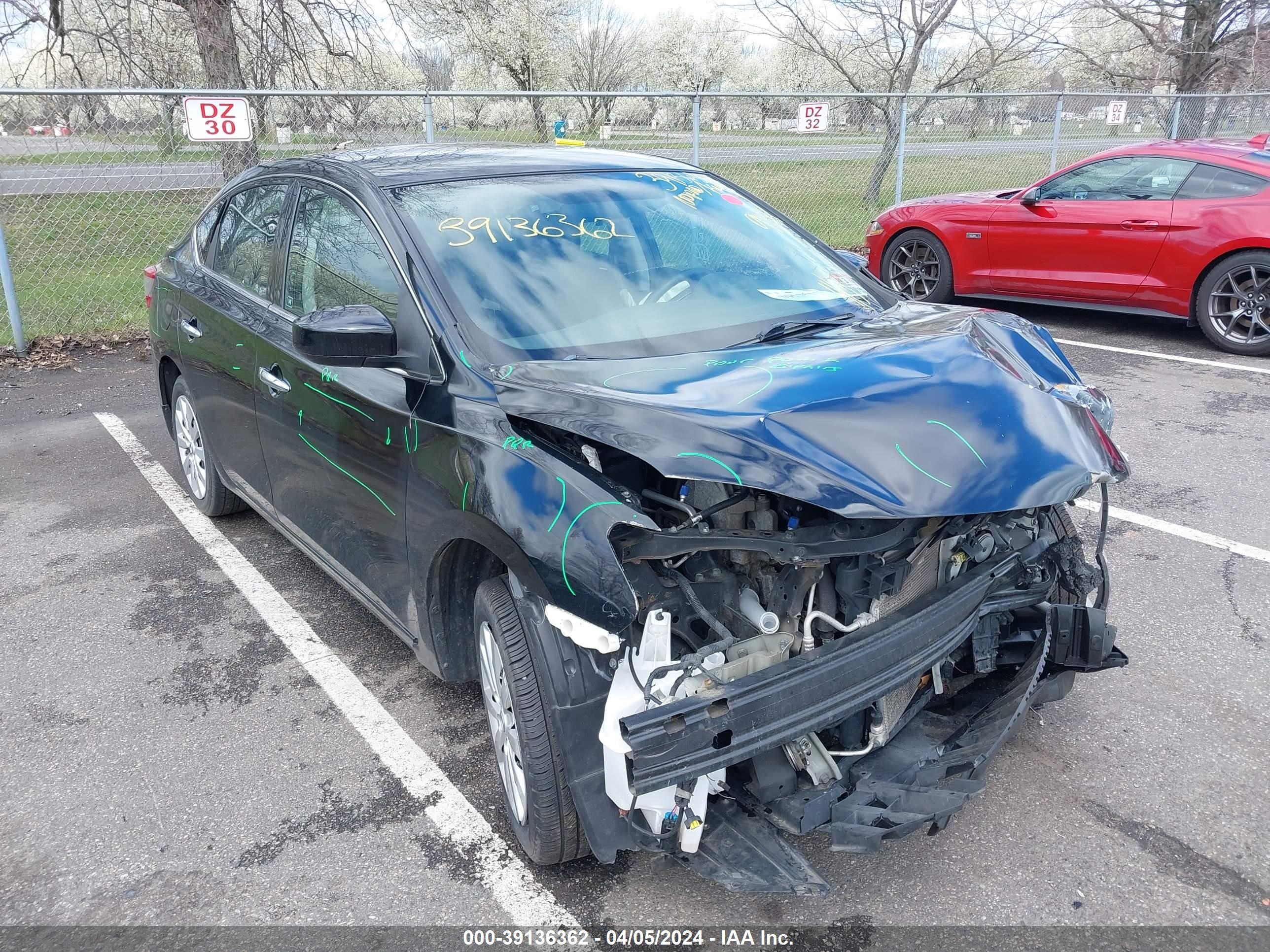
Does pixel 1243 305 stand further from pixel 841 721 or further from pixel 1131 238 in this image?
pixel 841 721

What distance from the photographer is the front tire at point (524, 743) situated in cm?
238

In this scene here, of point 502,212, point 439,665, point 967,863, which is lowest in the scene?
point 967,863

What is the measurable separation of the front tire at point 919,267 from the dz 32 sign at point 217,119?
594cm

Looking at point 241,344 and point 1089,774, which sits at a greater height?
point 241,344

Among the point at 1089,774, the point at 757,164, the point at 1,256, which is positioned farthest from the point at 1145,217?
the point at 1,256

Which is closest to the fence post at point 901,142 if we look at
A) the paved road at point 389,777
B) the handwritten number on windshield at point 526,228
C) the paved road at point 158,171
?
the paved road at point 158,171

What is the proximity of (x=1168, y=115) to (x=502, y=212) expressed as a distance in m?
16.0

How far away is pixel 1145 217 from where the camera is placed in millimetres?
7770

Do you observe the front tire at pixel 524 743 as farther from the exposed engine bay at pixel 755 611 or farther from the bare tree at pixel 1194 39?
the bare tree at pixel 1194 39

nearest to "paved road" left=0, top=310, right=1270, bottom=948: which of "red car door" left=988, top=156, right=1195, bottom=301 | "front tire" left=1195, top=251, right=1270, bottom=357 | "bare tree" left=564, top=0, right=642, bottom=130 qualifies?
"front tire" left=1195, top=251, right=1270, bottom=357

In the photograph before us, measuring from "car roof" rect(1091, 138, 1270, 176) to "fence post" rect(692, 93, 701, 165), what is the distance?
4084 millimetres

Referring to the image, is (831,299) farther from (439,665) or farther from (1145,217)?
(1145,217)

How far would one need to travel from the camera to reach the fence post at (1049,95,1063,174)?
1388 centimetres

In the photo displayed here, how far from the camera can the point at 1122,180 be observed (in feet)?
26.5
